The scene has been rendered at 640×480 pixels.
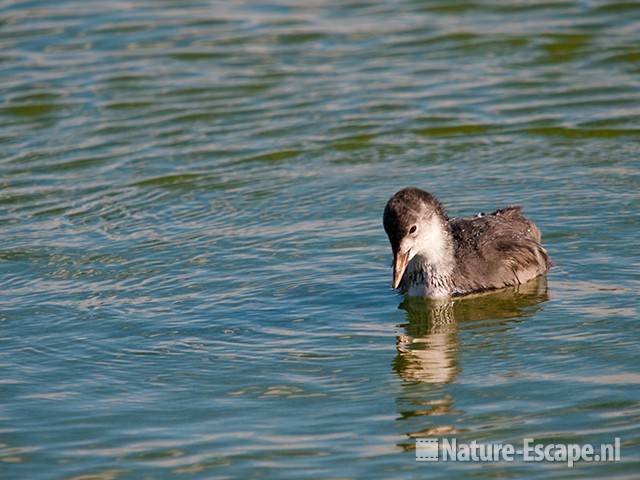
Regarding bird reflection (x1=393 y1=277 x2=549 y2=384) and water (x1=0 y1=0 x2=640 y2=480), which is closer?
water (x1=0 y1=0 x2=640 y2=480)

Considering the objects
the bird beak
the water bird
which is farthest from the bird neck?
the bird beak

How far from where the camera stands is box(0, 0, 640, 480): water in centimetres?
914

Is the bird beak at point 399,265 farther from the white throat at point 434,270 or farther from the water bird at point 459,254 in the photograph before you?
the white throat at point 434,270

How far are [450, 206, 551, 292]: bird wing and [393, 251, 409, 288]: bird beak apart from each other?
68cm

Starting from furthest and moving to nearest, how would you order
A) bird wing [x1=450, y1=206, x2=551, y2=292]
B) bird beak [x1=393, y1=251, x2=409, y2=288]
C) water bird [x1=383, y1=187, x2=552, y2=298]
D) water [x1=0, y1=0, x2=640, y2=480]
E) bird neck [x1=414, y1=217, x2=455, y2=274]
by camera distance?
bird wing [x1=450, y1=206, x2=551, y2=292] → bird neck [x1=414, y1=217, x2=455, y2=274] → water bird [x1=383, y1=187, x2=552, y2=298] → bird beak [x1=393, y1=251, x2=409, y2=288] → water [x1=0, y1=0, x2=640, y2=480]

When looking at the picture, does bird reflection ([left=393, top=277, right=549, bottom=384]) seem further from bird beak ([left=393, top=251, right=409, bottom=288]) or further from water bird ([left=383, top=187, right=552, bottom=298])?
bird beak ([left=393, top=251, right=409, bottom=288])

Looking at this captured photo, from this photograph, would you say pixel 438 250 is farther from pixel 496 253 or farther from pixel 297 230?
pixel 297 230

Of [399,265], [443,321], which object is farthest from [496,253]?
[399,265]

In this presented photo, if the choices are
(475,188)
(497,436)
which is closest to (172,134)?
(475,188)

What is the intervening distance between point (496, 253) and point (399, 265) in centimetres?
119

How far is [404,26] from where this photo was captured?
20844 mm

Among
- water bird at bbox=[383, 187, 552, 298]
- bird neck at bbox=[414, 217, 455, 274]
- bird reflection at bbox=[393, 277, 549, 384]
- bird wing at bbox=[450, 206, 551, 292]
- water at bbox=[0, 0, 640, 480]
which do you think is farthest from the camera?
bird wing at bbox=[450, 206, 551, 292]

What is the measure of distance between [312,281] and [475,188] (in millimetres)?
3009

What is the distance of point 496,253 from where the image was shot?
1216 cm
